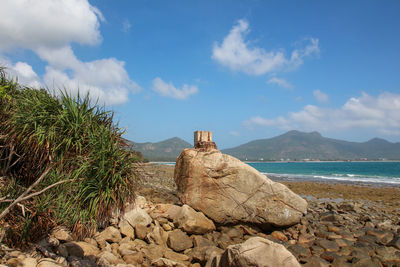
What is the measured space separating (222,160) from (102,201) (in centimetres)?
376

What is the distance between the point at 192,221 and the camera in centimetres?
751

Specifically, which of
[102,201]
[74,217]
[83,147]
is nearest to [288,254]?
[102,201]

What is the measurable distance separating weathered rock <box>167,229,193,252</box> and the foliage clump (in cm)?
162

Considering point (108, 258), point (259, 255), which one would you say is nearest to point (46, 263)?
point (108, 258)

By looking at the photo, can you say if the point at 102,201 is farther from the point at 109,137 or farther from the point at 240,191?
the point at 240,191

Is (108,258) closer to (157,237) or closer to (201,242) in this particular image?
(157,237)

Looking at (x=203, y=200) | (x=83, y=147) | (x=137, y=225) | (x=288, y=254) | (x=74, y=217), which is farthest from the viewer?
(x=203, y=200)

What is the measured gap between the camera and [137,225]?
23.2 feet

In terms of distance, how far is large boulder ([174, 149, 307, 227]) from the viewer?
319 inches

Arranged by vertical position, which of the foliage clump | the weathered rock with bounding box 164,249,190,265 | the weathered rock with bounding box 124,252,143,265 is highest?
the foliage clump

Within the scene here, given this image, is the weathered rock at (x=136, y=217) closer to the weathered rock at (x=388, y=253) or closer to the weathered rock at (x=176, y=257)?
the weathered rock at (x=176, y=257)

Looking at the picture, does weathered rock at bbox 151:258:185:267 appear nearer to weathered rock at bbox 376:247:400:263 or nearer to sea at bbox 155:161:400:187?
weathered rock at bbox 376:247:400:263

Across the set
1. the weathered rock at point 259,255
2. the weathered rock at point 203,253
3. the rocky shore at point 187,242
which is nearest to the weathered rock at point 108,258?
the rocky shore at point 187,242

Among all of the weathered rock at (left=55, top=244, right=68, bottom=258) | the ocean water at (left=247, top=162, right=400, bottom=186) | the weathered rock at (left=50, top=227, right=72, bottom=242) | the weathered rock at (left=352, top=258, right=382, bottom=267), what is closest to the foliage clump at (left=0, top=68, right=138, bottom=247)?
the weathered rock at (left=50, top=227, right=72, bottom=242)
